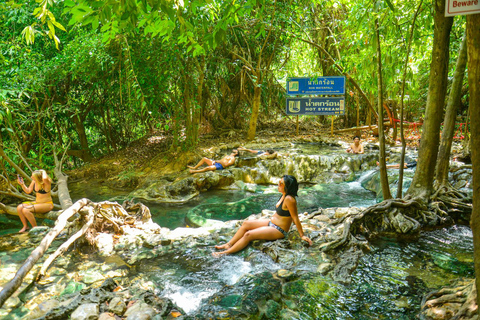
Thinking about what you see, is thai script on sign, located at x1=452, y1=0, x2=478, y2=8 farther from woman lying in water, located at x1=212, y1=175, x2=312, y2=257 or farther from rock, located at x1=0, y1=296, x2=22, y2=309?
rock, located at x1=0, y1=296, x2=22, y2=309

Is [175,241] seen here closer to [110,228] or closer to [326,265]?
[110,228]

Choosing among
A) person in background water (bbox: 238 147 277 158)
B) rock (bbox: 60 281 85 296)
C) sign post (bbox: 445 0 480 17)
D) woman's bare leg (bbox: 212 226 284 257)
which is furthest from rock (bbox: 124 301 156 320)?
person in background water (bbox: 238 147 277 158)

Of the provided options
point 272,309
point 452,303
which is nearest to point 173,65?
point 272,309

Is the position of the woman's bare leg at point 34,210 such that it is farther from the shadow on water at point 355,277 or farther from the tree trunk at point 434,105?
the tree trunk at point 434,105

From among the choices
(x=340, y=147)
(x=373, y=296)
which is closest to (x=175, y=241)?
(x=373, y=296)

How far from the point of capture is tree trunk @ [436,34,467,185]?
4.95 metres

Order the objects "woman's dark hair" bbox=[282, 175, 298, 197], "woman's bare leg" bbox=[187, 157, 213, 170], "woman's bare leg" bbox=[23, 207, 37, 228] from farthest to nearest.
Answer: "woman's bare leg" bbox=[187, 157, 213, 170] < "woman's bare leg" bbox=[23, 207, 37, 228] < "woman's dark hair" bbox=[282, 175, 298, 197]

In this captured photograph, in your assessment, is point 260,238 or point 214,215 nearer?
point 260,238

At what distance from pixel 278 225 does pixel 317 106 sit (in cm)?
851

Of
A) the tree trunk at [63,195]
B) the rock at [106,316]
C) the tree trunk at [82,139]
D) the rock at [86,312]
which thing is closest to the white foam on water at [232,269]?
the rock at [106,316]

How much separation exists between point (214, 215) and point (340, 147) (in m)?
6.72

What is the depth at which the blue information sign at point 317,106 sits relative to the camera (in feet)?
38.9

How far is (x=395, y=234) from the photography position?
4.79 m

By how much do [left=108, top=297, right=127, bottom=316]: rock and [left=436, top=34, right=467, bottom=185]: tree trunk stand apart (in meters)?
5.57
